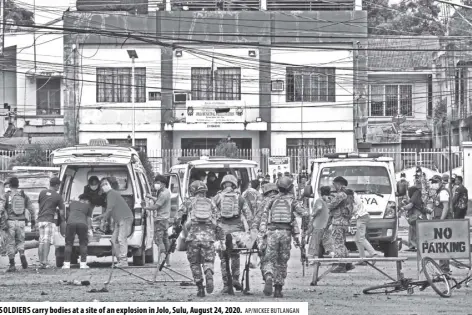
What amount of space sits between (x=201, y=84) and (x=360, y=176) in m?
26.0

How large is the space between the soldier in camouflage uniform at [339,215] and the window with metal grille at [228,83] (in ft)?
96.9

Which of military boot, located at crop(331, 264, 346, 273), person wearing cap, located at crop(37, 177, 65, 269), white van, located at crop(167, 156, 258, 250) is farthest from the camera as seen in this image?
white van, located at crop(167, 156, 258, 250)

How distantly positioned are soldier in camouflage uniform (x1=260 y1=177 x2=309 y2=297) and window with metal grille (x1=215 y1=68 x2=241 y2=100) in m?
33.1

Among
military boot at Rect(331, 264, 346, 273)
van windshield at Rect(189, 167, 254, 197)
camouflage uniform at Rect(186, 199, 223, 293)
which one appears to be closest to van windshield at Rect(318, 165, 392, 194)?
van windshield at Rect(189, 167, 254, 197)

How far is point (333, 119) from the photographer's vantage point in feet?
164

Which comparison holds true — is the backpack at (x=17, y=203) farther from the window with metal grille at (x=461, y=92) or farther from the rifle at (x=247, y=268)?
the window with metal grille at (x=461, y=92)

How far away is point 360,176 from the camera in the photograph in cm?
2442

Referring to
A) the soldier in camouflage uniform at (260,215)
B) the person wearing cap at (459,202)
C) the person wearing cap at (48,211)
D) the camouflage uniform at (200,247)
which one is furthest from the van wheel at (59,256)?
the person wearing cap at (459,202)

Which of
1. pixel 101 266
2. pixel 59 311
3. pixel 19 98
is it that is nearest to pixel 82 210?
pixel 101 266

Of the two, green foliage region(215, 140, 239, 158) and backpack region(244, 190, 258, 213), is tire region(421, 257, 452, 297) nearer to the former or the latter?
backpack region(244, 190, 258, 213)

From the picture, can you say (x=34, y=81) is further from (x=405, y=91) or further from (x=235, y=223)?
(x=235, y=223)

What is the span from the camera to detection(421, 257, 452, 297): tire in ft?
53.9

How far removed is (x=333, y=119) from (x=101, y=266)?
2798 cm

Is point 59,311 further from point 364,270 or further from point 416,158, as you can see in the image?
point 416,158
